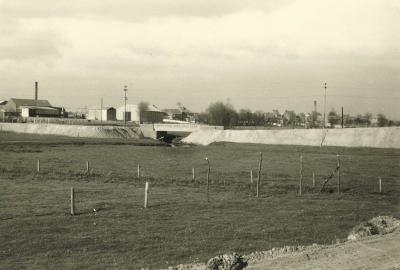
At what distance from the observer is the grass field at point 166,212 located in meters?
20.0

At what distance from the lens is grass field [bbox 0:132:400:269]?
20.0 metres

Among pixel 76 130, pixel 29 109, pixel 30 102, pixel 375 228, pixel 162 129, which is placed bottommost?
pixel 375 228

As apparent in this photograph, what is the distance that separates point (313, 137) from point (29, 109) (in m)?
93.4

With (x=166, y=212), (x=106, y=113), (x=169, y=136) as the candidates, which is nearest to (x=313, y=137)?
(x=169, y=136)

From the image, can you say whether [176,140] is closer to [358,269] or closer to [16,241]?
[16,241]

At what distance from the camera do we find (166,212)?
2786 cm

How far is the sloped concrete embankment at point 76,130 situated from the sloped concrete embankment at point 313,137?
1404cm

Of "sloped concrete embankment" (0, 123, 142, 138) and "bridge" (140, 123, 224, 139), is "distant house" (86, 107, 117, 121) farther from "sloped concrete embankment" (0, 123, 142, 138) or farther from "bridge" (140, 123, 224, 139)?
"bridge" (140, 123, 224, 139)

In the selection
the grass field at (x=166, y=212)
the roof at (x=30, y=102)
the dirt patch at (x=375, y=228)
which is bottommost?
the grass field at (x=166, y=212)

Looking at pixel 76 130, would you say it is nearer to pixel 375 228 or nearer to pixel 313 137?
pixel 313 137

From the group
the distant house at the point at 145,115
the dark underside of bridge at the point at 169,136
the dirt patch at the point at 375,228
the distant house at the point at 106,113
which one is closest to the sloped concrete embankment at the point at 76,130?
the dark underside of bridge at the point at 169,136

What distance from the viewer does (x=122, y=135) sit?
379ft

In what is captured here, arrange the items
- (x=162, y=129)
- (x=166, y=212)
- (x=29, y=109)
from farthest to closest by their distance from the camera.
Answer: (x=29, y=109), (x=162, y=129), (x=166, y=212)

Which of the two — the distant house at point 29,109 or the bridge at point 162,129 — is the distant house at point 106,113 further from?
the bridge at point 162,129
